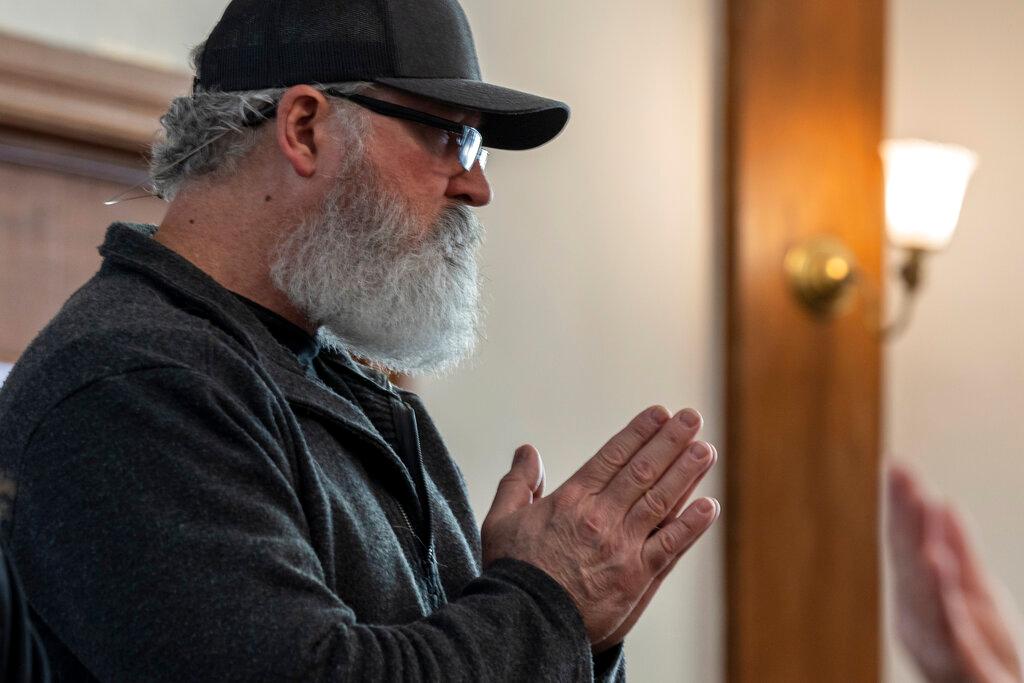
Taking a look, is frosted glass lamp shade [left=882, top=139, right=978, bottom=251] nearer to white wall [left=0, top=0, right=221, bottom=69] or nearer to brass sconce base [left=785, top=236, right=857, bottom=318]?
brass sconce base [left=785, top=236, right=857, bottom=318]

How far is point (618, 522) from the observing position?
129cm

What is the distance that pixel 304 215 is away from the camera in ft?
4.87

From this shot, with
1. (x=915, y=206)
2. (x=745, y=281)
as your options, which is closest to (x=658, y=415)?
(x=745, y=281)

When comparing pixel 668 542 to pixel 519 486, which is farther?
pixel 519 486

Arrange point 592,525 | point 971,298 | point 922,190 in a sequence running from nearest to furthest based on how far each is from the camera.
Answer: point 592,525
point 922,190
point 971,298

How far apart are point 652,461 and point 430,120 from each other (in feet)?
1.55

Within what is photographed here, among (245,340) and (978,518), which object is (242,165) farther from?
(978,518)

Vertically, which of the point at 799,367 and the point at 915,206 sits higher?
the point at 915,206

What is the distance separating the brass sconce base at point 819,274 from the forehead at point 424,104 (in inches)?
70.2

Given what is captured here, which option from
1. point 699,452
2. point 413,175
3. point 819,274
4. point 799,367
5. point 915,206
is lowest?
point 799,367

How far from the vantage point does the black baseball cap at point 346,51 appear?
1.49 meters

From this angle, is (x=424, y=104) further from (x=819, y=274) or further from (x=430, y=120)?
(x=819, y=274)

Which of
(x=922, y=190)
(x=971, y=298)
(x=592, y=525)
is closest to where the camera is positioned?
(x=592, y=525)

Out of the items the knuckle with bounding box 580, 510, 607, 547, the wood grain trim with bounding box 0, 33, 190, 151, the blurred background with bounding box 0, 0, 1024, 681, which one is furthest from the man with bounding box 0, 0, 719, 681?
the blurred background with bounding box 0, 0, 1024, 681
